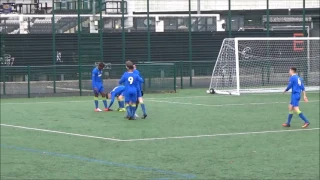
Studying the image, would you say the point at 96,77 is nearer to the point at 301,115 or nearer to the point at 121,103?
the point at 121,103

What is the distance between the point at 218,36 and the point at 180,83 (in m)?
5.40

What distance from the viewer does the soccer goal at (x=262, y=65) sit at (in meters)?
32.7

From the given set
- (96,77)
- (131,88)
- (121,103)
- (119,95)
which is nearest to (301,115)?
(131,88)

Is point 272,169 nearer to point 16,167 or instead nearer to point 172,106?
point 16,167

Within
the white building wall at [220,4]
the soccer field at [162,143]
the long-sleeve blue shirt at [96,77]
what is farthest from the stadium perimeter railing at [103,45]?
the long-sleeve blue shirt at [96,77]

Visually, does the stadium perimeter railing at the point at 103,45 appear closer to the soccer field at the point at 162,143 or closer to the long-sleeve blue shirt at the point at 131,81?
the soccer field at the point at 162,143

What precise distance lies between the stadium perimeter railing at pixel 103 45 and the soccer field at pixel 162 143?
313 inches

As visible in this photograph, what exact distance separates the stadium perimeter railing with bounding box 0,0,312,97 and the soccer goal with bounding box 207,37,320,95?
2.24m

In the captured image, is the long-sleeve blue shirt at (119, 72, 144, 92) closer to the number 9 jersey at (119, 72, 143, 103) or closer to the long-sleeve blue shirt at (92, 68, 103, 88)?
the number 9 jersey at (119, 72, 143, 103)

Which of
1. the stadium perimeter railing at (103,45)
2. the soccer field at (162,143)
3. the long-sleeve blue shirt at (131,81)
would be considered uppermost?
the stadium perimeter railing at (103,45)

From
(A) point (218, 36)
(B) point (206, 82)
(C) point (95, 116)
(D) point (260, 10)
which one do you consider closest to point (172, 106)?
(C) point (95, 116)

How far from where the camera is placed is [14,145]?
47.3ft

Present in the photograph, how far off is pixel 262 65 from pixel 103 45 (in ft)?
29.6

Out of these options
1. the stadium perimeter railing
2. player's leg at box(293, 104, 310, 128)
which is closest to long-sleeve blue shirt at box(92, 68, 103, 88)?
player's leg at box(293, 104, 310, 128)
